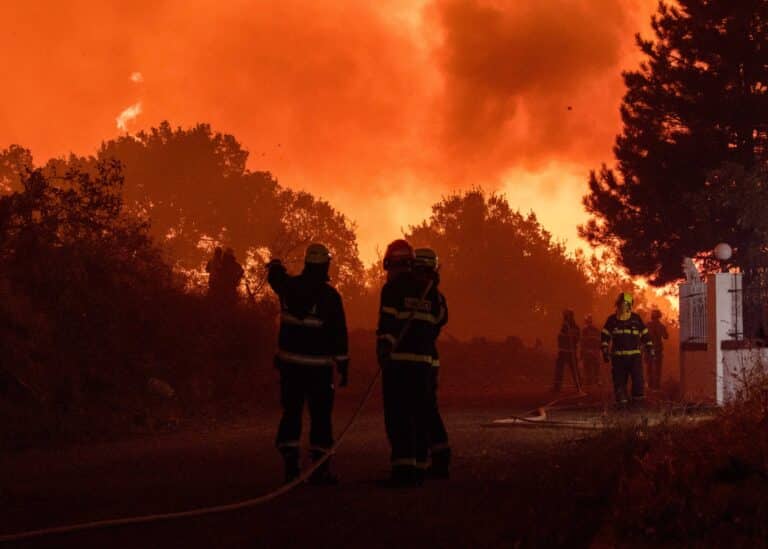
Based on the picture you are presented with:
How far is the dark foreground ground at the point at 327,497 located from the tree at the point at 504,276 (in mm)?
50393

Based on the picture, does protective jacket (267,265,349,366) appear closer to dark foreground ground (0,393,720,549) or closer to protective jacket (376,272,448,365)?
protective jacket (376,272,448,365)

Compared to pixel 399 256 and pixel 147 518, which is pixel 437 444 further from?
pixel 147 518

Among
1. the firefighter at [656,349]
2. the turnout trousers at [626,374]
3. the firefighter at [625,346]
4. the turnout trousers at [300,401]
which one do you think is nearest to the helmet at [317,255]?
the turnout trousers at [300,401]

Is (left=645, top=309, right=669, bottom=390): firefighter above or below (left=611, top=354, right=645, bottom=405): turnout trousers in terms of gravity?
above

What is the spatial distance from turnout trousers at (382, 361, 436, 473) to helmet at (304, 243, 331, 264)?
3.43 feet

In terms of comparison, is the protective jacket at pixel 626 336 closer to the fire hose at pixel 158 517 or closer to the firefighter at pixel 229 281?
the firefighter at pixel 229 281

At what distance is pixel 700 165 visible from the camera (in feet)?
92.7

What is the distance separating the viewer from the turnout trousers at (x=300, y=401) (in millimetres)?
8422

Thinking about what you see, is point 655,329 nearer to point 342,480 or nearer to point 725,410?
point 725,410

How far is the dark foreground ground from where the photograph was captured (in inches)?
248

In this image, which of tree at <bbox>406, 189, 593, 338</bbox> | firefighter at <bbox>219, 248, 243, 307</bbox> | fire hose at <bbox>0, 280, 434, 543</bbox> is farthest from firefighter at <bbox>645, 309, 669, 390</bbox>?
tree at <bbox>406, 189, 593, 338</bbox>

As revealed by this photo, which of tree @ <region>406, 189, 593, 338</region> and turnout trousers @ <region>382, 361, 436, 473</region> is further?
tree @ <region>406, 189, 593, 338</region>

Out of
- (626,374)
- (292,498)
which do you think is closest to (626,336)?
(626,374)

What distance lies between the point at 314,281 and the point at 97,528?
2.84 metres
